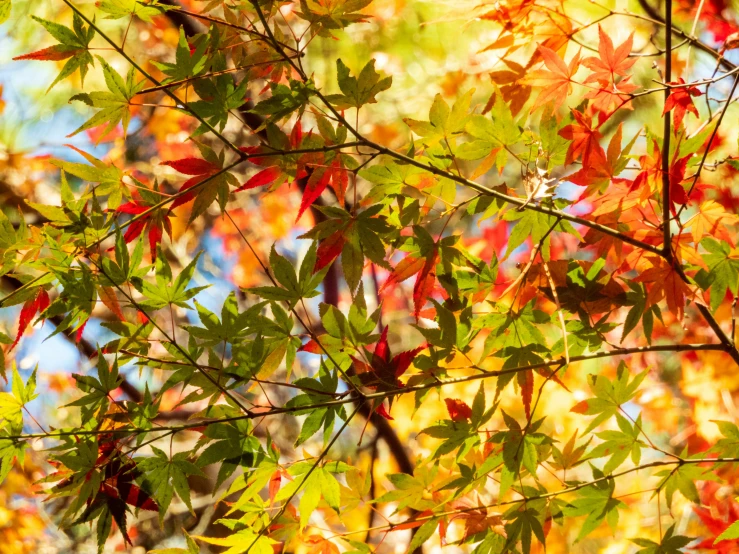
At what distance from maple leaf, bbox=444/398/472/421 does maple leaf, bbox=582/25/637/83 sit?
412 mm

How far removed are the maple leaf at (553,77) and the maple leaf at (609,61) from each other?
0.06 ft

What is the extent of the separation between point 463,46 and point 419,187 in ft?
7.63

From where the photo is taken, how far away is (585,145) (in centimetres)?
71

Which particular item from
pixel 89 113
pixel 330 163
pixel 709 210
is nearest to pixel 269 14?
pixel 330 163

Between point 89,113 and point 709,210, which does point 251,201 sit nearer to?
point 89,113

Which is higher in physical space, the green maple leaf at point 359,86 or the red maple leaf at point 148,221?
the green maple leaf at point 359,86

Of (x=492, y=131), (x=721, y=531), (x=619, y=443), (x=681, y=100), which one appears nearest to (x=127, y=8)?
(x=492, y=131)

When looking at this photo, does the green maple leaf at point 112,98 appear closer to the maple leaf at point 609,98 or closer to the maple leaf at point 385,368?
the maple leaf at point 385,368

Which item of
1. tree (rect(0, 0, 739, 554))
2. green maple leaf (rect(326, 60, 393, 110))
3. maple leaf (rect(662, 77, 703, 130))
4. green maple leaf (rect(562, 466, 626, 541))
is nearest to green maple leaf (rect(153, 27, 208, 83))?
tree (rect(0, 0, 739, 554))

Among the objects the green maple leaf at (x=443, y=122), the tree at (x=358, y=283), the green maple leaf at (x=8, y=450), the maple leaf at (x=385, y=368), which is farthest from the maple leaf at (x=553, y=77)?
the green maple leaf at (x=8, y=450)

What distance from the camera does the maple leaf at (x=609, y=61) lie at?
74 centimetres

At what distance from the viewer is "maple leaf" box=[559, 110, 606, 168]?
0.70m

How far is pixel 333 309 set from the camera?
26.1 inches

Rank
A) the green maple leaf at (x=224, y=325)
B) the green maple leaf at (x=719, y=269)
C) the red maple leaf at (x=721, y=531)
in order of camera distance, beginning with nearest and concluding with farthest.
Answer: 1. the green maple leaf at (x=224, y=325)
2. the green maple leaf at (x=719, y=269)
3. the red maple leaf at (x=721, y=531)
